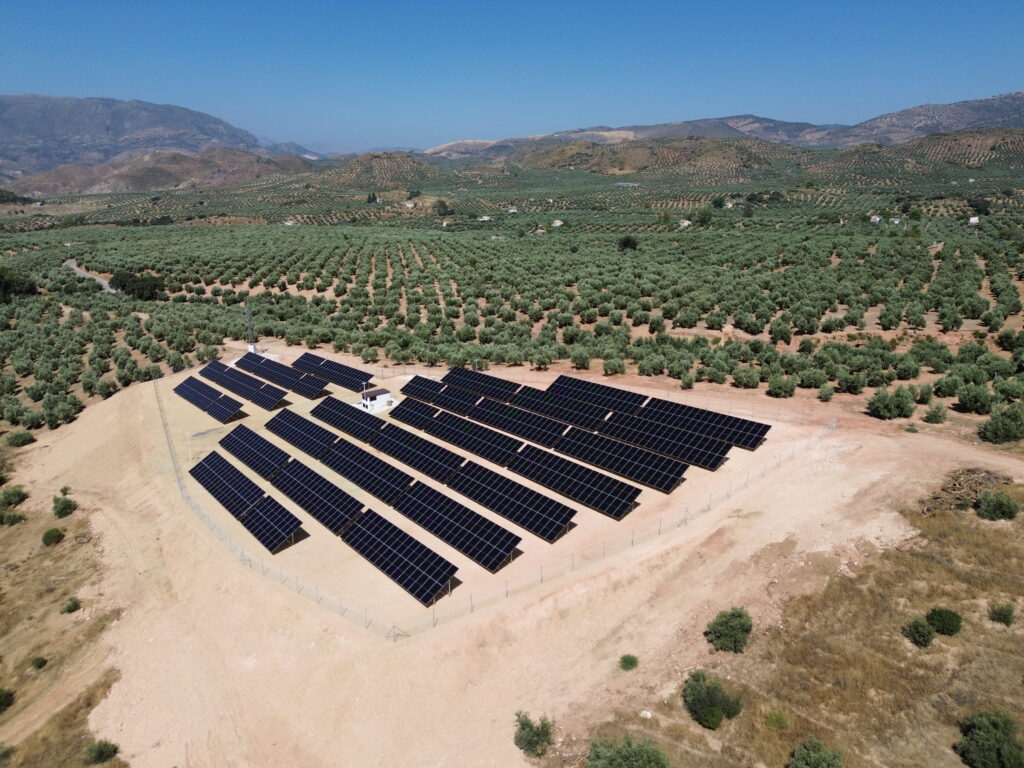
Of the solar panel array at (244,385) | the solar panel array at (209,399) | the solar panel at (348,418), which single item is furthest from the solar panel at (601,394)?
the solar panel array at (209,399)

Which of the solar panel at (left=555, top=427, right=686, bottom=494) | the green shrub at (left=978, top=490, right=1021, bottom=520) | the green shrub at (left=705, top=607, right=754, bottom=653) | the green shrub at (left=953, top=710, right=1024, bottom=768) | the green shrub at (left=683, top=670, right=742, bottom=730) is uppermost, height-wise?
the green shrub at (left=978, top=490, right=1021, bottom=520)

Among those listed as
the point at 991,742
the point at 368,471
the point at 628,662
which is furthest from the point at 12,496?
the point at 991,742

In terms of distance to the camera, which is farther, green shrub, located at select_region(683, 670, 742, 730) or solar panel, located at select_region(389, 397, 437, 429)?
solar panel, located at select_region(389, 397, 437, 429)

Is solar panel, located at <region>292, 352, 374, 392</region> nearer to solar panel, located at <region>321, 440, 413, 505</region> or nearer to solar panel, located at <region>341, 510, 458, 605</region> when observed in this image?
solar panel, located at <region>321, 440, 413, 505</region>

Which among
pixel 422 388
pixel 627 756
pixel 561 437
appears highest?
pixel 422 388

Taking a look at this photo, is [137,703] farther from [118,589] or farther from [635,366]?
[635,366]

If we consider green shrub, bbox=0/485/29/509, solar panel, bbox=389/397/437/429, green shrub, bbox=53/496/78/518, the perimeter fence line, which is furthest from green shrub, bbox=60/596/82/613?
solar panel, bbox=389/397/437/429

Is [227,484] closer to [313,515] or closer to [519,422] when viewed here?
[313,515]
